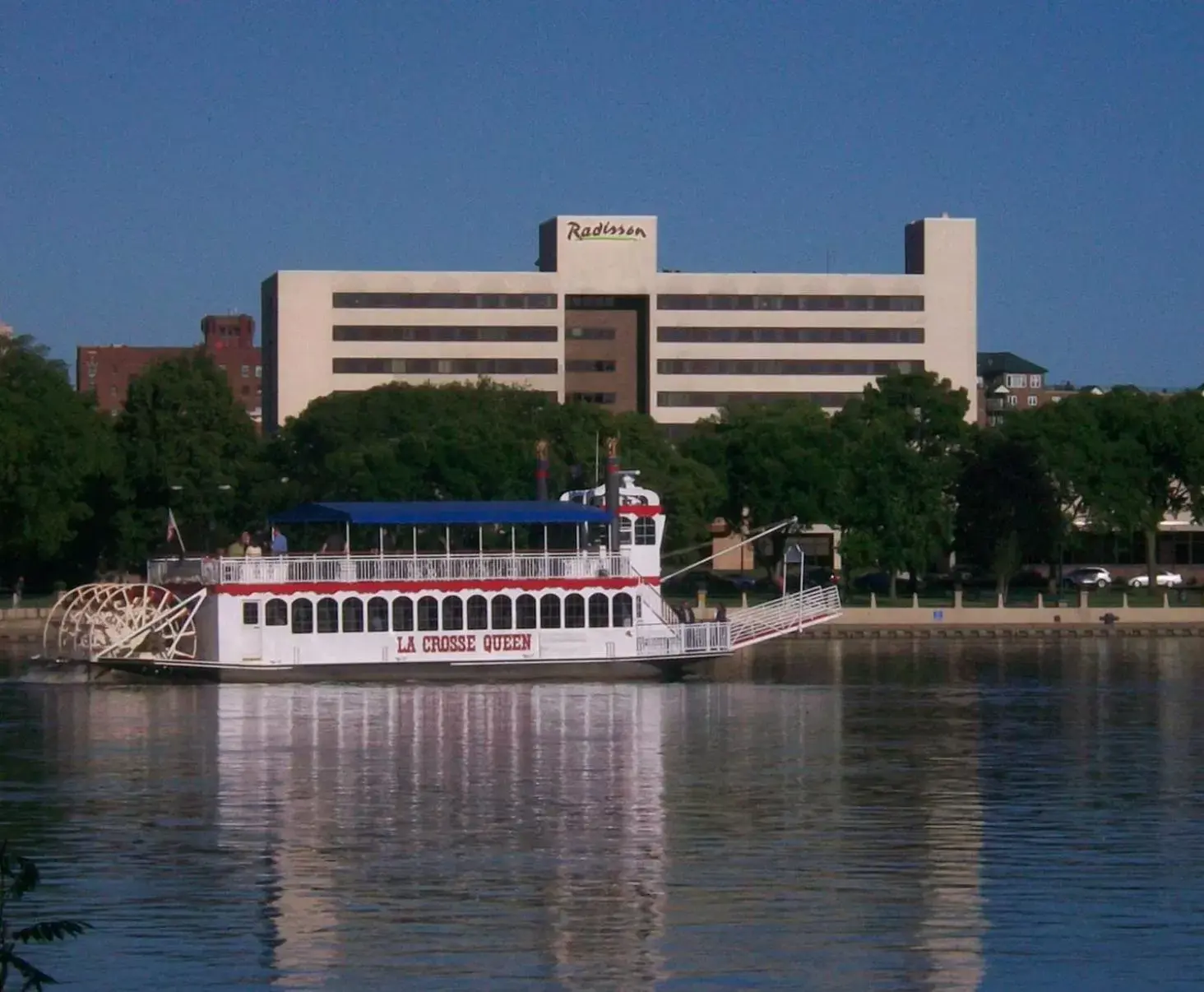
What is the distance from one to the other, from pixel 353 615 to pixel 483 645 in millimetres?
3484

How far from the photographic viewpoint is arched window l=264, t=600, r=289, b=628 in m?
55.3

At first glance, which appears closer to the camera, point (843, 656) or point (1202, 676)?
point (1202, 676)

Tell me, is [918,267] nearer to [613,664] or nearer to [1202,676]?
[1202,676]

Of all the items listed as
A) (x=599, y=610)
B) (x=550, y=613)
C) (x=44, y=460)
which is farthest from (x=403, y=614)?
(x=44, y=460)

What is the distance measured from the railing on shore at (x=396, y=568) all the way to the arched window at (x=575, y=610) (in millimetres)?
588

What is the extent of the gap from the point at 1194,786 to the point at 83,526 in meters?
71.8

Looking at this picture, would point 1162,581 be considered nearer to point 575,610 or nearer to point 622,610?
point 622,610

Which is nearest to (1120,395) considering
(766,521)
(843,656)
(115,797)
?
(766,521)

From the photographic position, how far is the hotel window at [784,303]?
467 ft

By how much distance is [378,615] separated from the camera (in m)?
56.1

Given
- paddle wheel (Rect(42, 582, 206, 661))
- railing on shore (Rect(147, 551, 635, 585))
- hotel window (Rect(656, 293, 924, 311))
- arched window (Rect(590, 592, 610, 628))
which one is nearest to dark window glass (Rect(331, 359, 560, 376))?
hotel window (Rect(656, 293, 924, 311))

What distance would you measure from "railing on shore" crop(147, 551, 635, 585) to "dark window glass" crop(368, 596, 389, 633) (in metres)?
0.69

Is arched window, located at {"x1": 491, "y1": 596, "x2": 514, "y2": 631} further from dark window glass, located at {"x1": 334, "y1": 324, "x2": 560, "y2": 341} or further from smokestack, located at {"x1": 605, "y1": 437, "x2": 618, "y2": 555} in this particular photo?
dark window glass, located at {"x1": 334, "y1": 324, "x2": 560, "y2": 341}

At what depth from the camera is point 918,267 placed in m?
146
